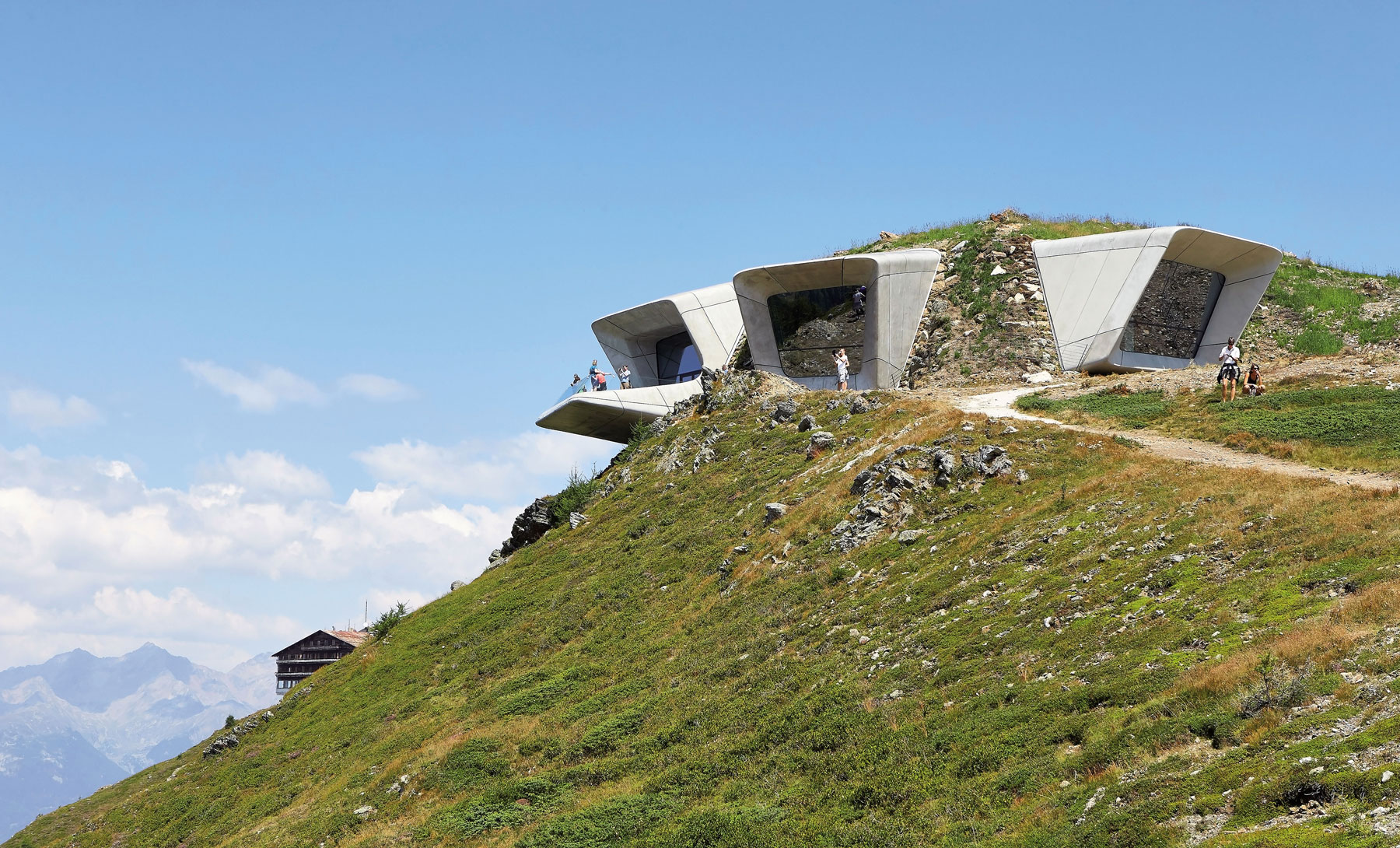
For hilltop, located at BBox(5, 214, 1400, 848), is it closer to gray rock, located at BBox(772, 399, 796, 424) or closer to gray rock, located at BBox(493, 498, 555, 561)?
gray rock, located at BBox(772, 399, 796, 424)

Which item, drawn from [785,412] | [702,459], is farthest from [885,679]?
[785,412]

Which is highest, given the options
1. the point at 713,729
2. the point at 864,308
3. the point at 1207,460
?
the point at 864,308

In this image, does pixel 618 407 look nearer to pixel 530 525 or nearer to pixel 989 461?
pixel 530 525

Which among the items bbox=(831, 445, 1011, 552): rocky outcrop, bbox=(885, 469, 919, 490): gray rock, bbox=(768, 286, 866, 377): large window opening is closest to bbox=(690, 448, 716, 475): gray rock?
bbox=(768, 286, 866, 377): large window opening

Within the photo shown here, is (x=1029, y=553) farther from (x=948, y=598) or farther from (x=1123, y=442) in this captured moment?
(x=1123, y=442)

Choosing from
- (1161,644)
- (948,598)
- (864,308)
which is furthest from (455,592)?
(1161,644)

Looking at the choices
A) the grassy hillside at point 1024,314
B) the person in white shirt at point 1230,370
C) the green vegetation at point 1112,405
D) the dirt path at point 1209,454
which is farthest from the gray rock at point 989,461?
the grassy hillside at point 1024,314

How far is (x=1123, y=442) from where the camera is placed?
29.4m

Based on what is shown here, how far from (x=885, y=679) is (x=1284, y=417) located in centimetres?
1690

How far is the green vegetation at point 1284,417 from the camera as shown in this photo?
1056 inches

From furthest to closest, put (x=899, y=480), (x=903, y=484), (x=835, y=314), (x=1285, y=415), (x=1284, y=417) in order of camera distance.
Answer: (x=835, y=314)
(x=1285, y=415)
(x=1284, y=417)
(x=899, y=480)
(x=903, y=484)

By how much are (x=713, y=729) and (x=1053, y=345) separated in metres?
32.0

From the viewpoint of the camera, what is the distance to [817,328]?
52.7m

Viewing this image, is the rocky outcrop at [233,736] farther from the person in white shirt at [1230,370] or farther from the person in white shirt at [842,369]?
the person in white shirt at [1230,370]
